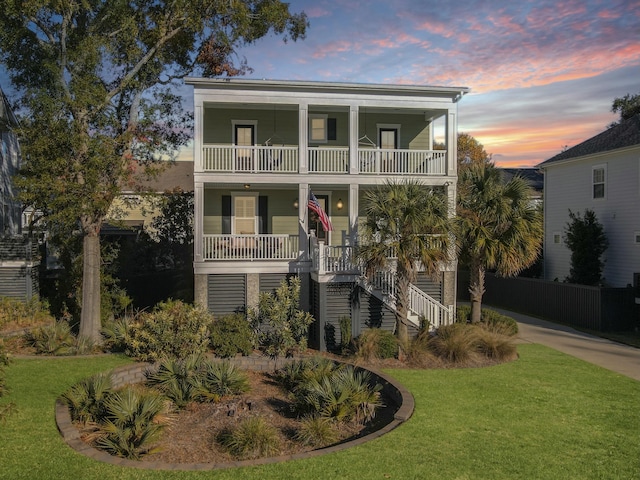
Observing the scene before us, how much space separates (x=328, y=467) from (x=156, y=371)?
611 cm

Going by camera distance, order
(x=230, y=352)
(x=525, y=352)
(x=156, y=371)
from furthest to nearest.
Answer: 1. (x=525, y=352)
2. (x=230, y=352)
3. (x=156, y=371)

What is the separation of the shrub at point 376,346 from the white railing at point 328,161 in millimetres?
5947

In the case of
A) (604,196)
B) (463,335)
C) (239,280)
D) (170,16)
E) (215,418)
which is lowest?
(215,418)

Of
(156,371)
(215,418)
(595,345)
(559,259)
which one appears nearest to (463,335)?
(595,345)

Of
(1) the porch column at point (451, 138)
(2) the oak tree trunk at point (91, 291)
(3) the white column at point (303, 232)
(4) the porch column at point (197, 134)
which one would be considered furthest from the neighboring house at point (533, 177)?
(2) the oak tree trunk at point (91, 291)

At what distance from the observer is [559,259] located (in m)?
24.1

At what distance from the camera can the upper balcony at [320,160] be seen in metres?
16.2

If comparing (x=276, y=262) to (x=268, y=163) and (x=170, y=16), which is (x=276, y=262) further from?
(x=170, y=16)

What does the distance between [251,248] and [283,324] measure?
3.41 meters

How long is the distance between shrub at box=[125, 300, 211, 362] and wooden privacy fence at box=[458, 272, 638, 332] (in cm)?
1378

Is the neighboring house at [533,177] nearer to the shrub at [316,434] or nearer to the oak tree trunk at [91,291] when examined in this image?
the oak tree trunk at [91,291]

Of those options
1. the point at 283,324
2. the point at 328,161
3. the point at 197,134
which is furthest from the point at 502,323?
the point at 197,134

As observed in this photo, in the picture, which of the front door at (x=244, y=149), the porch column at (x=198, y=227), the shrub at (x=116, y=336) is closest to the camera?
the shrub at (x=116, y=336)

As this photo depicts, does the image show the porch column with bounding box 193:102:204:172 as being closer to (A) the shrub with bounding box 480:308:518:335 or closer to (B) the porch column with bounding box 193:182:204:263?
(B) the porch column with bounding box 193:182:204:263
